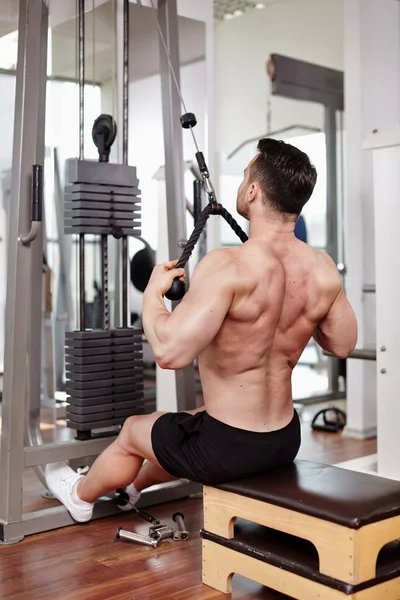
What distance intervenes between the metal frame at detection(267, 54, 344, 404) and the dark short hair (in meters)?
3.21

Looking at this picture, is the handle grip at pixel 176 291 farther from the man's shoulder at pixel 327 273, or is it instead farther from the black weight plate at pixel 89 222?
the black weight plate at pixel 89 222

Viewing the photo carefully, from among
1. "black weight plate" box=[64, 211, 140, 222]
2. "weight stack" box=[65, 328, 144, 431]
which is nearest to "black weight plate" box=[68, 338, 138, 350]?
"weight stack" box=[65, 328, 144, 431]

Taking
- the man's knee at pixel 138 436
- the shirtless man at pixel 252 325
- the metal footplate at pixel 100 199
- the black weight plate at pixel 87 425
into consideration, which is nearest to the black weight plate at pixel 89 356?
the black weight plate at pixel 87 425

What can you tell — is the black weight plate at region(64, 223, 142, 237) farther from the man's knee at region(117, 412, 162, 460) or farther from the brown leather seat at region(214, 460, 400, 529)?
the brown leather seat at region(214, 460, 400, 529)

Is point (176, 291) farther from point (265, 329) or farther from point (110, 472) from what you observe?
point (110, 472)

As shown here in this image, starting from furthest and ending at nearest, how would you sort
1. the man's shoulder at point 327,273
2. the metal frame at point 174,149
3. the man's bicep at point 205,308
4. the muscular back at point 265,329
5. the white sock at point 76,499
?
the metal frame at point 174,149
the white sock at point 76,499
the man's shoulder at point 327,273
the muscular back at point 265,329
the man's bicep at point 205,308

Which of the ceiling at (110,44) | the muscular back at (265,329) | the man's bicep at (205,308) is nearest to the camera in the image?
the man's bicep at (205,308)

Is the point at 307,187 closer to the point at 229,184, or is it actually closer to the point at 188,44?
the point at 188,44

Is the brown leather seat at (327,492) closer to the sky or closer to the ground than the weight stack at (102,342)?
closer to the ground

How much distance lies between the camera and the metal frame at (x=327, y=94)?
5383 mm

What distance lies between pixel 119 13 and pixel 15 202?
1.78 m

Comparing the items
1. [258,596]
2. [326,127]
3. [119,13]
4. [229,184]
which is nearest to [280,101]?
[229,184]

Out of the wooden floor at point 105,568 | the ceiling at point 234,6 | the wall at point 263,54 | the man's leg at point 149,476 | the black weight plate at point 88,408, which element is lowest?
the wooden floor at point 105,568

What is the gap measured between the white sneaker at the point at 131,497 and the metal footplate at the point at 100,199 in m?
0.98
